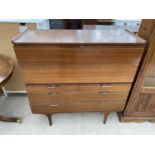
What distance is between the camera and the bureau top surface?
0.97 meters

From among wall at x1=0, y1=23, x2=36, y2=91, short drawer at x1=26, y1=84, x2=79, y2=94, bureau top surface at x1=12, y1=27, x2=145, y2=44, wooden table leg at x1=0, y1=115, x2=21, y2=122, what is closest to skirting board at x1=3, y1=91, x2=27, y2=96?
wall at x1=0, y1=23, x2=36, y2=91

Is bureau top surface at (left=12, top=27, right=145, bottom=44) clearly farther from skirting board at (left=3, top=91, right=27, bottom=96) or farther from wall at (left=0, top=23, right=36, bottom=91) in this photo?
skirting board at (left=3, top=91, right=27, bottom=96)

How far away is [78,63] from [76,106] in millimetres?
533

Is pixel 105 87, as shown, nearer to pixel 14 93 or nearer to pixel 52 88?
pixel 52 88

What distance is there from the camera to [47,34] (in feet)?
3.66

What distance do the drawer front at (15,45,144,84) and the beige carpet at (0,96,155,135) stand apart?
0.71 m

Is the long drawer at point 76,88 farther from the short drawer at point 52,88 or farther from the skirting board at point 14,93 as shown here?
the skirting board at point 14,93

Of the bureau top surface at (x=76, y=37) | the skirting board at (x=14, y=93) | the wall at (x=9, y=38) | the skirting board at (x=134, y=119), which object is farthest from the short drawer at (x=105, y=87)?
the skirting board at (x=14, y=93)

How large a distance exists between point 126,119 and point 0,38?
1810 mm

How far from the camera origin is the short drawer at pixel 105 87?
1.22 metres

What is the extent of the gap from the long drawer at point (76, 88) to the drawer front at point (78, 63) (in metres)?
0.05

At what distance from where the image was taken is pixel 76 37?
1.07m

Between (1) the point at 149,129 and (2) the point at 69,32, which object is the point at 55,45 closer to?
(2) the point at 69,32
